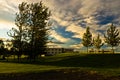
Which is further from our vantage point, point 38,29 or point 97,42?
point 97,42

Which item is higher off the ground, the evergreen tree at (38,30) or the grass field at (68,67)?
the evergreen tree at (38,30)

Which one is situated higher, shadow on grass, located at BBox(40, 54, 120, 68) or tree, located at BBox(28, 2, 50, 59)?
tree, located at BBox(28, 2, 50, 59)

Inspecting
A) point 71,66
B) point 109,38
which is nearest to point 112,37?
point 109,38

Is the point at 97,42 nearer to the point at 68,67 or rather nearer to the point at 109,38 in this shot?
the point at 109,38

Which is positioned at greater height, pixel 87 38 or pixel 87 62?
pixel 87 38

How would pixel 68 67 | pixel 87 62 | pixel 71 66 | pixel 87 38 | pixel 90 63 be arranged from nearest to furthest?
pixel 68 67, pixel 71 66, pixel 90 63, pixel 87 62, pixel 87 38

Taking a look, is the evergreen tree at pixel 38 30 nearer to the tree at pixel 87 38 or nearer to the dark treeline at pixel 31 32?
the dark treeline at pixel 31 32

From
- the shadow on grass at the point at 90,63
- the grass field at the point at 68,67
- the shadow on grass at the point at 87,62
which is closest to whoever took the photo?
the grass field at the point at 68,67

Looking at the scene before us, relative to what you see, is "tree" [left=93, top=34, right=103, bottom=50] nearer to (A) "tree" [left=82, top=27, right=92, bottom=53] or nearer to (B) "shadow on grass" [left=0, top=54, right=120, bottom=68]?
(A) "tree" [left=82, top=27, right=92, bottom=53]

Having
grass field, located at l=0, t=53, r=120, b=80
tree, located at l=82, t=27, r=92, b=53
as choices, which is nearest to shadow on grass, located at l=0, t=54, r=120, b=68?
grass field, located at l=0, t=53, r=120, b=80

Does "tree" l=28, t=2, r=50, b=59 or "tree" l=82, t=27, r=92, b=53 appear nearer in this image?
"tree" l=28, t=2, r=50, b=59

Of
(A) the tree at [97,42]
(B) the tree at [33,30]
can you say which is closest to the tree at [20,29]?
(B) the tree at [33,30]

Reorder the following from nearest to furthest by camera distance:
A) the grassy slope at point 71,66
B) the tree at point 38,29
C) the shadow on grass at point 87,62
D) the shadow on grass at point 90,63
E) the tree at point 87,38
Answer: the grassy slope at point 71,66, the shadow on grass at point 90,63, the shadow on grass at point 87,62, the tree at point 38,29, the tree at point 87,38

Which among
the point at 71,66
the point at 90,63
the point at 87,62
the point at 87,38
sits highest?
the point at 87,38
